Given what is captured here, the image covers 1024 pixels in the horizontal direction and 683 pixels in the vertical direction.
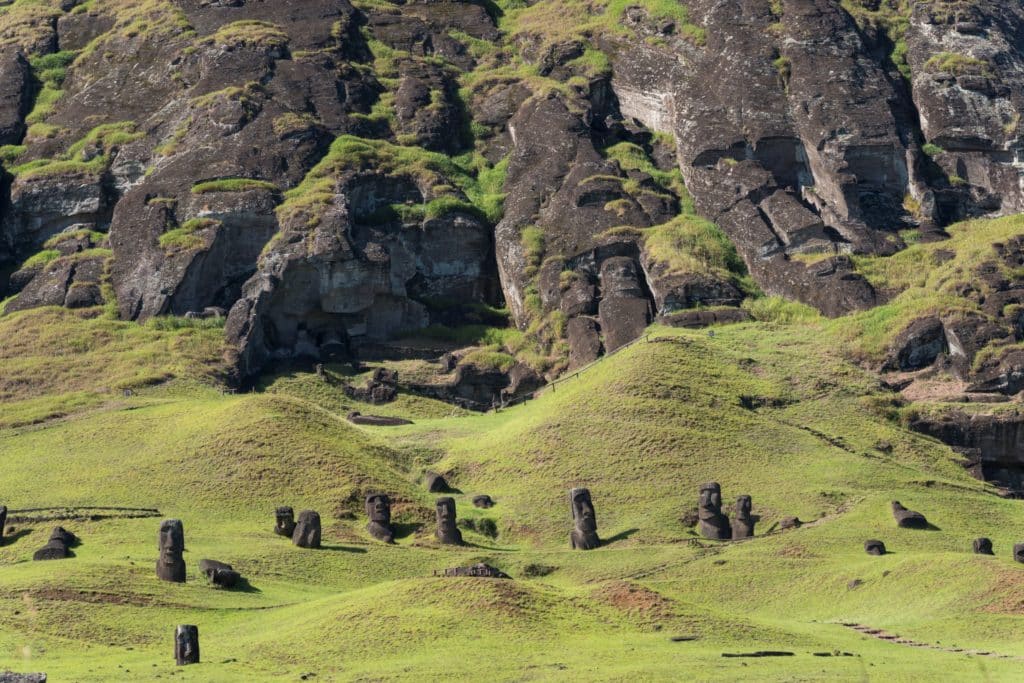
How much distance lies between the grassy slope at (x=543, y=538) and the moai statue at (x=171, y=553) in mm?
645

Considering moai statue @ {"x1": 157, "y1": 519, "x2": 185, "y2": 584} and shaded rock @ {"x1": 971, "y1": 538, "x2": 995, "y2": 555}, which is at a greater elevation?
moai statue @ {"x1": 157, "y1": 519, "x2": 185, "y2": 584}

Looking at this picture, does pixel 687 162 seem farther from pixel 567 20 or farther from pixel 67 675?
pixel 67 675

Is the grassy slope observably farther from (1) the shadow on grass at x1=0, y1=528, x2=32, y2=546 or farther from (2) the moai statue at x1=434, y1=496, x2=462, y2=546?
(2) the moai statue at x1=434, y1=496, x2=462, y2=546

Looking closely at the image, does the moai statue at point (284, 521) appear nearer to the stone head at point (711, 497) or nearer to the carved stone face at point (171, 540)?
the carved stone face at point (171, 540)

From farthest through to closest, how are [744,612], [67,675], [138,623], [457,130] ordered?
1. [457,130]
2. [744,612]
3. [138,623]
4. [67,675]

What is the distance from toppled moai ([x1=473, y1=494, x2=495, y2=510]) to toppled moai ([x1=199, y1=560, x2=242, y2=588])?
14912mm

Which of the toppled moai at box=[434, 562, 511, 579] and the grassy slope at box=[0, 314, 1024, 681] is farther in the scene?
the toppled moai at box=[434, 562, 511, 579]

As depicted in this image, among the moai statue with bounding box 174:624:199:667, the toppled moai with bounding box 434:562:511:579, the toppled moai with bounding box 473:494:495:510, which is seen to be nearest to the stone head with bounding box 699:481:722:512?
the toppled moai with bounding box 473:494:495:510

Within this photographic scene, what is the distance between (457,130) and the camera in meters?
114

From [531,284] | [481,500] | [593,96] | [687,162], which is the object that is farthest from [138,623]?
[593,96]

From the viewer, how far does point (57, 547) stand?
203 ft

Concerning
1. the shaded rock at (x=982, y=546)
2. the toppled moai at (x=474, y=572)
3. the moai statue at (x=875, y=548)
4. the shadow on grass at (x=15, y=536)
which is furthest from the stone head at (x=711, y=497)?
the shadow on grass at (x=15, y=536)

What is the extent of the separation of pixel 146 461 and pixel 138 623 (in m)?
23.8

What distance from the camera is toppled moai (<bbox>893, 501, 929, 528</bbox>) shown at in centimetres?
6725
